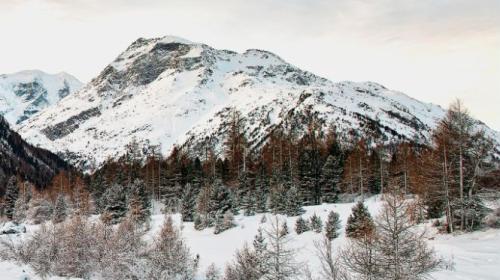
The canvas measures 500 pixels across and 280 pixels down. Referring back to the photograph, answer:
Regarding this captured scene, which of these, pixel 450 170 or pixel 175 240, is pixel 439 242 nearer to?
pixel 450 170

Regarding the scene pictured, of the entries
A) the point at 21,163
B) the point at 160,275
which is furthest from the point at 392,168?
the point at 21,163

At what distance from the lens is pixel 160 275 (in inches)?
1156

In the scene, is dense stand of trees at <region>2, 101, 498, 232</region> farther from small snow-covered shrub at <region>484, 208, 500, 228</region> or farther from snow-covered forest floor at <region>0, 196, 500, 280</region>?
snow-covered forest floor at <region>0, 196, 500, 280</region>

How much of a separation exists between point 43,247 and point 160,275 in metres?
9.05

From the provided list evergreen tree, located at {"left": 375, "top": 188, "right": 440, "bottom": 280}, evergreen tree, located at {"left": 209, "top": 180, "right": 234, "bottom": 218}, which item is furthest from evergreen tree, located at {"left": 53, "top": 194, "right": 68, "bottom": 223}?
evergreen tree, located at {"left": 375, "top": 188, "right": 440, "bottom": 280}

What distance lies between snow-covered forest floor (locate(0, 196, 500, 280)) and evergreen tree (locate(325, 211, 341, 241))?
0.59 m

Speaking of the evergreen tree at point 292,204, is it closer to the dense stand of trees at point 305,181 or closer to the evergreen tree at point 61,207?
the dense stand of trees at point 305,181

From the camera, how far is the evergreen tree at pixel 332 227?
150 ft

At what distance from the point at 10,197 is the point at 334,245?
73.4 metres

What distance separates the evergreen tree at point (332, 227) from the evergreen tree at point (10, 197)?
6829 cm

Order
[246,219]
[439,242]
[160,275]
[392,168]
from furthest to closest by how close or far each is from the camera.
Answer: [392,168] → [246,219] → [439,242] → [160,275]

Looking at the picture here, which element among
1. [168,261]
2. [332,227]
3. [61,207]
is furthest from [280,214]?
[61,207]

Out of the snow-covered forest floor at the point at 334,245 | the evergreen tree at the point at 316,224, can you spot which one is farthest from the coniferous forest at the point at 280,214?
the snow-covered forest floor at the point at 334,245

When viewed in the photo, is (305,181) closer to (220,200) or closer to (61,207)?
(220,200)
